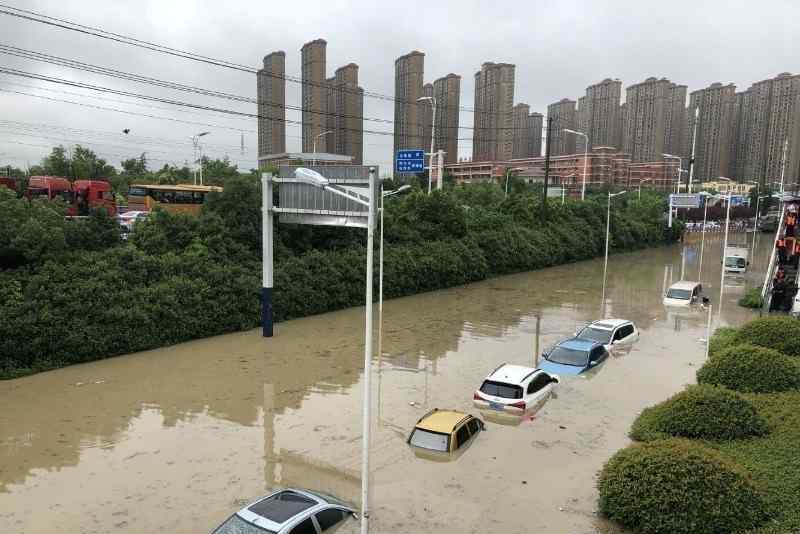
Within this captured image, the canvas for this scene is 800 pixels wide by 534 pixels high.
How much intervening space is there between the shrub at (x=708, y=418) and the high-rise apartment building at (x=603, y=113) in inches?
3302

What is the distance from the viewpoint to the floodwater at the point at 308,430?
10.4m

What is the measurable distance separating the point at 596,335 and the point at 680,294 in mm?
12264

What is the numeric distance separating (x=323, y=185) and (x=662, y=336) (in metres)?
19.7

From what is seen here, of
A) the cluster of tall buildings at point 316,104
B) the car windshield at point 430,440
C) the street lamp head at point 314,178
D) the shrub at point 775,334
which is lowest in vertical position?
the car windshield at point 430,440

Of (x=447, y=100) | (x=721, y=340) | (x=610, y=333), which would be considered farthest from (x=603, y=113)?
(x=610, y=333)

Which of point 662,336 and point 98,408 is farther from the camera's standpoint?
point 662,336

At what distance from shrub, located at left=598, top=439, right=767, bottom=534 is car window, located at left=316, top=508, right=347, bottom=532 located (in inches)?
170

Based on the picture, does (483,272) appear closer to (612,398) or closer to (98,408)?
(612,398)

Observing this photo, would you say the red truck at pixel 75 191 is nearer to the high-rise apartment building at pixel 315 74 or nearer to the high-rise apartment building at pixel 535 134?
the high-rise apartment building at pixel 315 74

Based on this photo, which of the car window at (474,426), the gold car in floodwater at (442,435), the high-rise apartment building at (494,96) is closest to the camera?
the gold car in floodwater at (442,435)

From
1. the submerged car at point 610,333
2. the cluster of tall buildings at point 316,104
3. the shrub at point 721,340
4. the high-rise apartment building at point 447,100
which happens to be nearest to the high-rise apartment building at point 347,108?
the cluster of tall buildings at point 316,104

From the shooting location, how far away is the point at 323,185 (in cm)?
875

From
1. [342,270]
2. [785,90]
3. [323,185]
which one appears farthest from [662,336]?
[785,90]

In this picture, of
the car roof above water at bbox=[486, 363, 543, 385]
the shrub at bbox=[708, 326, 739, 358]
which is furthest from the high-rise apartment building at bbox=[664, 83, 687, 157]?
the car roof above water at bbox=[486, 363, 543, 385]
